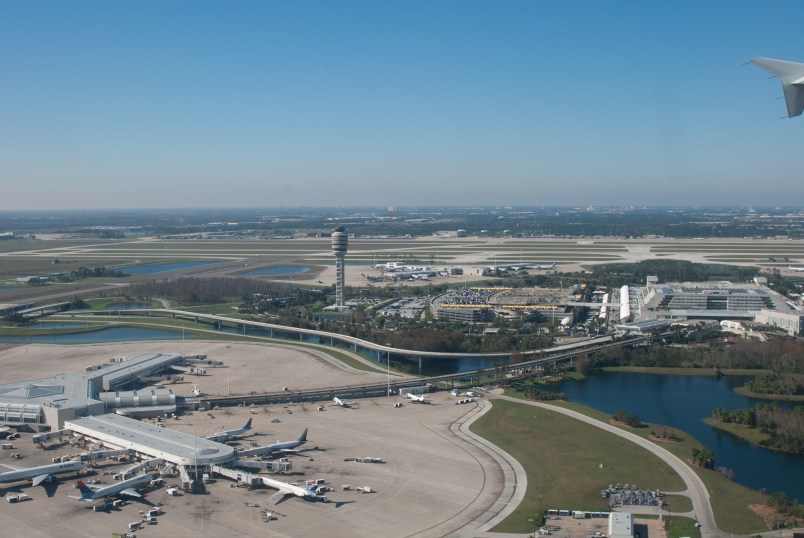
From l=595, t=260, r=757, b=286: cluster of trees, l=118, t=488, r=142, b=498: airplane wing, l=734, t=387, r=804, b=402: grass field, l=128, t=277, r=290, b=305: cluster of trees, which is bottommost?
l=734, t=387, r=804, b=402: grass field

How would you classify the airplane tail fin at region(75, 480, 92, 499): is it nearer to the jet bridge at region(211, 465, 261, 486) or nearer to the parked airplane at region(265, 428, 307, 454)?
the jet bridge at region(211, 465, 261, 486)

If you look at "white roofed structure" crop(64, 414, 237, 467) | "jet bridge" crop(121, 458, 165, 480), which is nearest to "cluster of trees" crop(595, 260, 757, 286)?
"white roofed structure" crop(64, 414, 237, 467)

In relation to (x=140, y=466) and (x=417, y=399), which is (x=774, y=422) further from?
(x=140, y=466)

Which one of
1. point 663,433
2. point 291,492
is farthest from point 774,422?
point 291,492

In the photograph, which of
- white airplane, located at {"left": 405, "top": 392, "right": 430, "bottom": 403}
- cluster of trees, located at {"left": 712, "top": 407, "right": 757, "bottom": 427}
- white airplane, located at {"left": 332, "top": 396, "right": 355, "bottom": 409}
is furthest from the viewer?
white airplane, located at {"left": 405, "top": 392, "right": 430, "bottom": 403}

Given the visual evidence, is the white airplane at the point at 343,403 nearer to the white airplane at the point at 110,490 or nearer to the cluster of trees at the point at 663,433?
the white airplane at the point at 110,490

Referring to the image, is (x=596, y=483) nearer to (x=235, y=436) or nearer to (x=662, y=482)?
(x=662, y=482)

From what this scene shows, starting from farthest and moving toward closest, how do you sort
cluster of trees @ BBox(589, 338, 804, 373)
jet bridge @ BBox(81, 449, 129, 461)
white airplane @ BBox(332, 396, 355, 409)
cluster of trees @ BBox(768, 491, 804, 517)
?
cluster of trees @ BBox(589, 338, 804, 373)
white airplane @ BBox(332, 396, 355, 409)
jet bridge @ BBox(81, 449, 129, 461)
cluster of trees @ BBox(768, 491, 804, 517)
